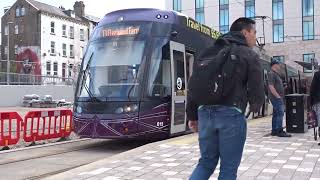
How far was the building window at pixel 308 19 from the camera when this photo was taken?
2424 inches

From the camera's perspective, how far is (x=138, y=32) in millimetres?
12539

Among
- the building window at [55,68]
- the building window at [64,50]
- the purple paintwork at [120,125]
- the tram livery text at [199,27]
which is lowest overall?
the purple paintwork at [120,125]

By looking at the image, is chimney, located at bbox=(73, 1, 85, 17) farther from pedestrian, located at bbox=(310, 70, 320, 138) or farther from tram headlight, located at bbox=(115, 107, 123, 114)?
pedestrian, located at bbox=(310, 70, 320, 138)

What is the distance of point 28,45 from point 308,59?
37.4 meters

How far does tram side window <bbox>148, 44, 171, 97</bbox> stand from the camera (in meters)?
12.1

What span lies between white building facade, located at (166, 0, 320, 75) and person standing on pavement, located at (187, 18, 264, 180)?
182ft

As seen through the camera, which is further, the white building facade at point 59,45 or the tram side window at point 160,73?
the white building facade at point 59,45

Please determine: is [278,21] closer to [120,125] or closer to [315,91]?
[315,91]

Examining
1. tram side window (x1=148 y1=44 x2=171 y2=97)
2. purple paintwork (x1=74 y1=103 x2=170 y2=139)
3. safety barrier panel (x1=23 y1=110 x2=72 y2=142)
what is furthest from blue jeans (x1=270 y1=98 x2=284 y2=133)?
safety barrier panel (x1=23 y1=110 x2=72 y2=142)

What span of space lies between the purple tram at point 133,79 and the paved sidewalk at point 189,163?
118 centimetres

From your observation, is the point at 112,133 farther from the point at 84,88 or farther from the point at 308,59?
the point at 308,59

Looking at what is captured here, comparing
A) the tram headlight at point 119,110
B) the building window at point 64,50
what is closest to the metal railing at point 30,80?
the building window at point 64,50

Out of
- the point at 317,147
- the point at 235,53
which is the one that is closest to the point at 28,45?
the point at 317,147

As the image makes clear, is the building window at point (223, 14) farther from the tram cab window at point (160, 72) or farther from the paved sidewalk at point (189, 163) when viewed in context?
the paved sidewalk at point (189, 163)
